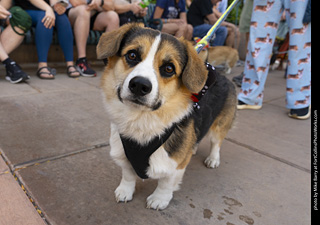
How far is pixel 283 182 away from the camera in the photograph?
237 cm

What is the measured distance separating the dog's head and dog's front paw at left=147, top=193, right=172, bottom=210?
2.44 ft

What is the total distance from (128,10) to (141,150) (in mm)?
5053

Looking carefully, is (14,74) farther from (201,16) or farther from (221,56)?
(221,56)

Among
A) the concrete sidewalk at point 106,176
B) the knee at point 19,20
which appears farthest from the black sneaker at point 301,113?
the knee at point 19,20

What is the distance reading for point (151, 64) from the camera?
1.62 m

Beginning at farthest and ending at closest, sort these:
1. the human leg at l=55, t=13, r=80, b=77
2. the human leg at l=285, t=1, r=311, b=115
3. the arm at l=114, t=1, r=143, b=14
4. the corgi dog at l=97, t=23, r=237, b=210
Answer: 1. the arm at l=114, t=1, r=143, b=14
2. the human leg at l=55, t=13, r=80, b=77
3. the human leg at l=285, t=1, r=311, b=115
4. the corgi dog at l=97, t=23, r=237, b=210

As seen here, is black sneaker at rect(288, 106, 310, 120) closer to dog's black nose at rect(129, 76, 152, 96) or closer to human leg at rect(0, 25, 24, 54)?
dog's black nose at rect(129, 76, 152, 96)

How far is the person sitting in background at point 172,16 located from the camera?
20.7ft

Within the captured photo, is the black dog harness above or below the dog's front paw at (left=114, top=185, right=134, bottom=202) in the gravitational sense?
above

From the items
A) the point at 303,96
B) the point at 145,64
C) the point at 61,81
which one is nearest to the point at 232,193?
the point at 145,64

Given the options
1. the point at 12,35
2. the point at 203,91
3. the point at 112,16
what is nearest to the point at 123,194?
the point at 203,91

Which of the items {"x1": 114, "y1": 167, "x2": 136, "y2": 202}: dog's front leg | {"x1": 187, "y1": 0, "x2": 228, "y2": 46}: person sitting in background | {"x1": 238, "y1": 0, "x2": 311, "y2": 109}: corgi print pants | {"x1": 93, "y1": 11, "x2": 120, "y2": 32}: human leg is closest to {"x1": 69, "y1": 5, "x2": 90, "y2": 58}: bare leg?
{"x1": 93, "y1": 11, "x2": 120, "y2": 32}: human leg

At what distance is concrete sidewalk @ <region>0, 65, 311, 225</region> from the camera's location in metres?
1.77

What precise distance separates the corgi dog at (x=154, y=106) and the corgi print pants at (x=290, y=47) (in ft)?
8.32
